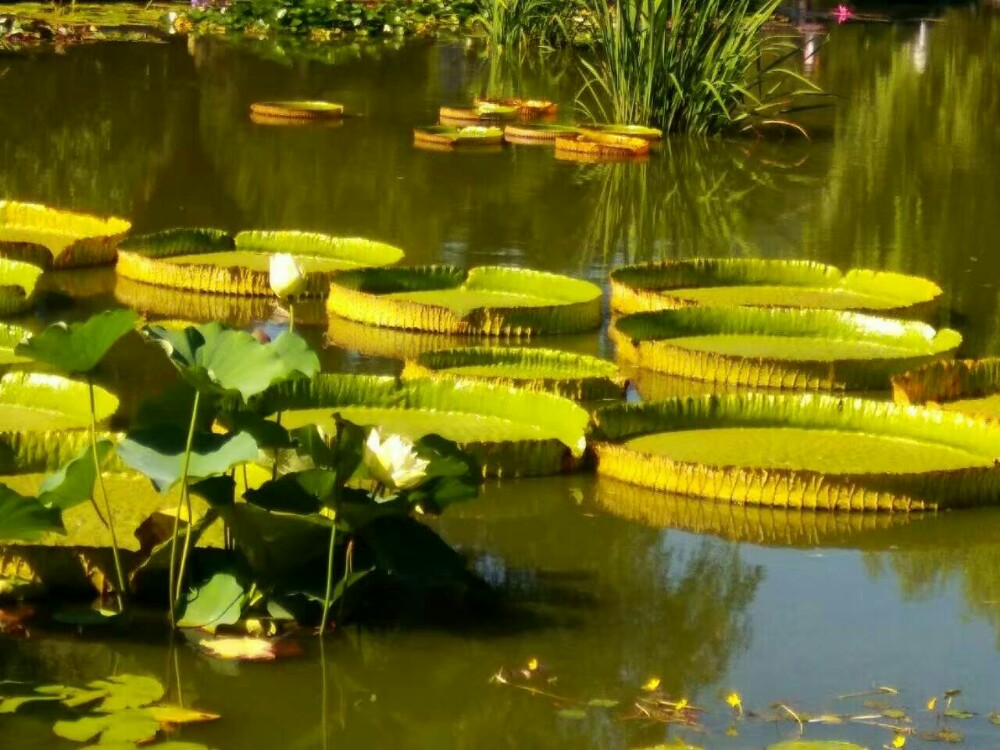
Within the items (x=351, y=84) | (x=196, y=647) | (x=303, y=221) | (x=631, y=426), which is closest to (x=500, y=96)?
(x=351, y=84)

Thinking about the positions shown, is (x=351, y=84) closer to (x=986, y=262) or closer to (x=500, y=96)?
(x=500, y=96)

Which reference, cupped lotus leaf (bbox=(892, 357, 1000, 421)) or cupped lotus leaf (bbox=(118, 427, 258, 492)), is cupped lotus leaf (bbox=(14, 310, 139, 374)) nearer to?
cupped lotus leaf (bbox=(118, 427, 258, 492))

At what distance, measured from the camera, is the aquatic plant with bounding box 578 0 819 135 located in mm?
10680

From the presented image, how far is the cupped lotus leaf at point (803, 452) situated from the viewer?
14.0 ft

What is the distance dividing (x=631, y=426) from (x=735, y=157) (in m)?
6.43

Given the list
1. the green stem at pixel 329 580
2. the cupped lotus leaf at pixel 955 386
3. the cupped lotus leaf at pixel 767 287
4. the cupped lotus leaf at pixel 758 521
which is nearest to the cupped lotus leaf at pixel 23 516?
the green stem at pixel 329 580

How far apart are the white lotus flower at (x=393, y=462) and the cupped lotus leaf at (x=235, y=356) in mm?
165

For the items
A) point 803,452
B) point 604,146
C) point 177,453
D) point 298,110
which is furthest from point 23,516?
point 298,110

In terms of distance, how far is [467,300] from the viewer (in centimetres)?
633

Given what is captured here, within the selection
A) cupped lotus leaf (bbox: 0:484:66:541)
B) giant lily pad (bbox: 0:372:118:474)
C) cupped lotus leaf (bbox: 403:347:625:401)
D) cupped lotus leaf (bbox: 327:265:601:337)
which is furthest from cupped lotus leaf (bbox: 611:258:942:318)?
cupped lotus leaf (bbox: 0:484:66:541)

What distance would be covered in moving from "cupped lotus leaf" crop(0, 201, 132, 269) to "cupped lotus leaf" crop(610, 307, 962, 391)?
2.01m

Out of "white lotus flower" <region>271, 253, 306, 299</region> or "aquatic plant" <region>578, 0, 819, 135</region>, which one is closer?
"white lotus flower" <region>271, 253, 306, 299</region>

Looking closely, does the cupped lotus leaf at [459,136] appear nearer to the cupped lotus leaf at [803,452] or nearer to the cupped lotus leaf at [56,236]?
the cupped lotus leaf at [56,236]

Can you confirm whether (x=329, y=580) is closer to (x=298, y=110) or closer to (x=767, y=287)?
(x=767, y=287)
